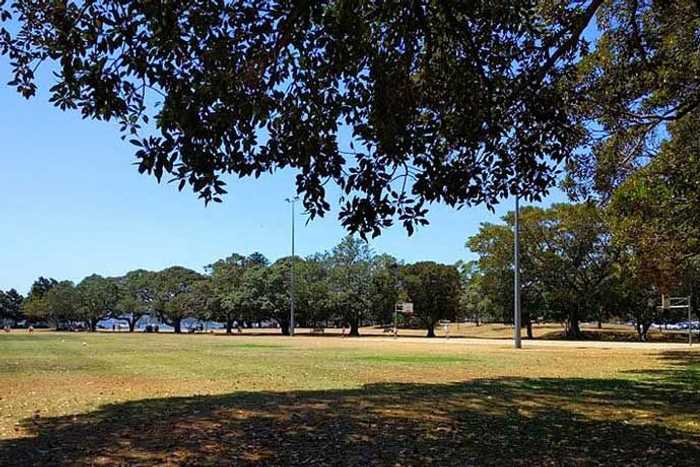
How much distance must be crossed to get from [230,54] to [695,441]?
7000 millimetres

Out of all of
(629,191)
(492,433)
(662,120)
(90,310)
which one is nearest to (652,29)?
(662,120)

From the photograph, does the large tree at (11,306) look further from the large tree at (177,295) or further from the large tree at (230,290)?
the large tree at (230,290)

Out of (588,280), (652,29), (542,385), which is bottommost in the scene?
(542,385)

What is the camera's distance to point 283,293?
243 feet

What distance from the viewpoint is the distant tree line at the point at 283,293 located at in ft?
226

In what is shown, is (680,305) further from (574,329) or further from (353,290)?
(353,290)

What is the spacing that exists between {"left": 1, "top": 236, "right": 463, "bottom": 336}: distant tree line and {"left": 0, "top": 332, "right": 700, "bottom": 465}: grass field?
51224 mm

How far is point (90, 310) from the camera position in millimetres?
93125

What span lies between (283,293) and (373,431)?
6643 centimetres

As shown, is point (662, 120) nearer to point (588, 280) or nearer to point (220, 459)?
point (220, 459)

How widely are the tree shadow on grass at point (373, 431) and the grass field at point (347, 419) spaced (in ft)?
0.07

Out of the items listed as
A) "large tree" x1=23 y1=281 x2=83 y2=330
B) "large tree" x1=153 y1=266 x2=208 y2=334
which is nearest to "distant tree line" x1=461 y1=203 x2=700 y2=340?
"large tree" x1=153 y1=266 x2=208 y2=334

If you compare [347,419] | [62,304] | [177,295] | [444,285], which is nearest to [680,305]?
[444,285]

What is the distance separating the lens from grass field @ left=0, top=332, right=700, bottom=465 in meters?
7.05
